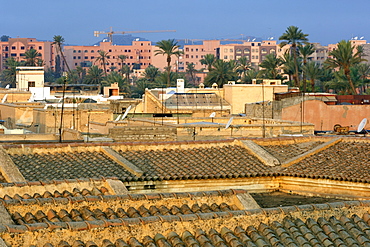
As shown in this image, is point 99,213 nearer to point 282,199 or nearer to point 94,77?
point 282,199

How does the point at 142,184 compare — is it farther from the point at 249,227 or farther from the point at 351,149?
the point at 249,227

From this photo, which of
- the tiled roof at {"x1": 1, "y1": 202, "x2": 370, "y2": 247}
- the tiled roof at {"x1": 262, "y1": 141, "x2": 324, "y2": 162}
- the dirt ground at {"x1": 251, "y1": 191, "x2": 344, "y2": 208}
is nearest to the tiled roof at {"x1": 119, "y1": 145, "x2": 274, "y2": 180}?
the dirt ground at {"x1": 251, "y1": 191, "x2": 344, "y2": 208}

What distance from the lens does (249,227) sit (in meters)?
11.8

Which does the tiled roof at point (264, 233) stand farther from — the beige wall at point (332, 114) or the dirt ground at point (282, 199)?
the beige wall at point (332, 114)

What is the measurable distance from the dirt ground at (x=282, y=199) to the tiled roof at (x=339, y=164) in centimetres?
62

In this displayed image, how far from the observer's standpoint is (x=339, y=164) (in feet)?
69.8

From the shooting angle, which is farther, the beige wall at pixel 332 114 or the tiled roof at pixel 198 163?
the beige wall at pixel 332 114

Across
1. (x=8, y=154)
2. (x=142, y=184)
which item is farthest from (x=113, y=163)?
(x=8, y=154)

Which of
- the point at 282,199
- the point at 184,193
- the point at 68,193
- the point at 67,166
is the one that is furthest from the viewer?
the point at 67,166

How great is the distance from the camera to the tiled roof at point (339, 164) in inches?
794

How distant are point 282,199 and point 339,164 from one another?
2.31 meters

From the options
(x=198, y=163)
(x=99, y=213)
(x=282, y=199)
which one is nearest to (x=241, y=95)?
(x=198, y=163)

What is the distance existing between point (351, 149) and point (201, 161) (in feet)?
13.8

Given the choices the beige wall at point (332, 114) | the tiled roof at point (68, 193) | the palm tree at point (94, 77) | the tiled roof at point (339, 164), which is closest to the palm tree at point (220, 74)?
the palm tree at point (94, 77)
